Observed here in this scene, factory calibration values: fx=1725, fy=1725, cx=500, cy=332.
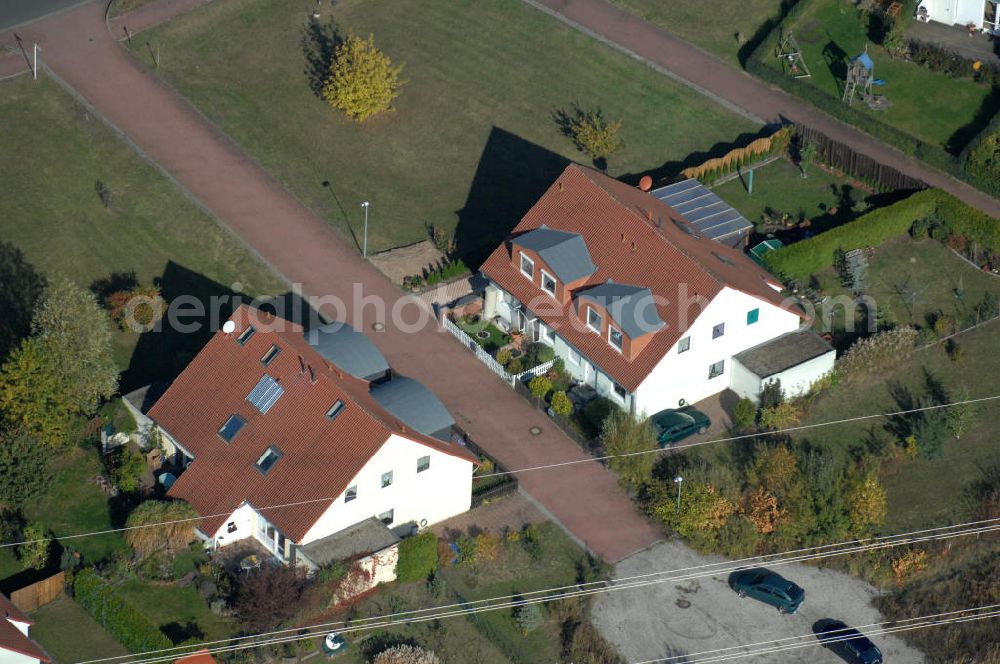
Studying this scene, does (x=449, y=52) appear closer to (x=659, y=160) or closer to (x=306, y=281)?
(x=659, y=160)

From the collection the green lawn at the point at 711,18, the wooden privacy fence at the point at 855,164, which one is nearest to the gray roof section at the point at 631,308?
the wooden privacy fence at the point at 855,164

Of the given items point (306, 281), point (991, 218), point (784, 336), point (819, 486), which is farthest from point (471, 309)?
point (991, 218)

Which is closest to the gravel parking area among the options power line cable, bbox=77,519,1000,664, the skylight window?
power line cable, bbox=77,519,1000,664

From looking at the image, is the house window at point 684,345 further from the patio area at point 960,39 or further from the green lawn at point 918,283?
the patio area at point 960,39

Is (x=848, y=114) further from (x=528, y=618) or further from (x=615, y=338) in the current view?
(x=528, y=618)

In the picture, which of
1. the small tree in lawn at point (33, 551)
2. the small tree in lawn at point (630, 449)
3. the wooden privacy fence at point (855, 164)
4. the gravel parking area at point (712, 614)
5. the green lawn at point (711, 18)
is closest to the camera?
the gravel parking area at point (712, 614)

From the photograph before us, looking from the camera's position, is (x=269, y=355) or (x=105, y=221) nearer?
(x=269, y=355)

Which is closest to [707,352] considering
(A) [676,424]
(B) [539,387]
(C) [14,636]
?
(A) [676,424]
